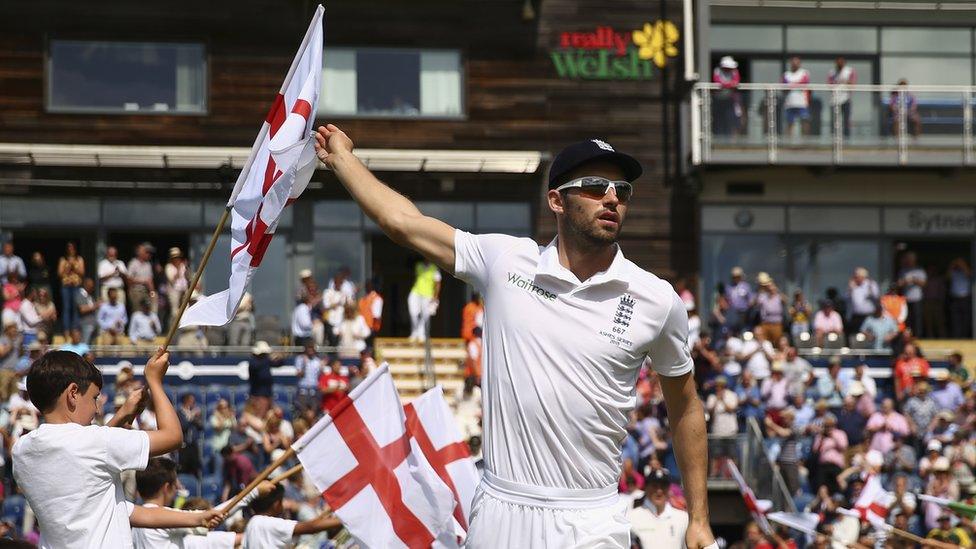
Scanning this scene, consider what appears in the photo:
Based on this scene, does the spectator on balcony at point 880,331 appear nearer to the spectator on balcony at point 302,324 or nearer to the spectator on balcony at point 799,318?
the spectator on balcony at point 799,318

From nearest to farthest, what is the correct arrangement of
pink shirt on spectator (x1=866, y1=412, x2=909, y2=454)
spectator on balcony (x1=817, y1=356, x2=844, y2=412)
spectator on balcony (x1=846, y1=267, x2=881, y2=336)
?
pink shirt on spectator (x1=866, y1=412, x2=909, y2=454) < spectator on balcony (x1=817, y1=356, x2=844, y2=412) < spectator on balcony (x1=846, y1=267, x2=881, y2=336)

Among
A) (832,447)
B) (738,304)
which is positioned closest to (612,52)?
(738,304)

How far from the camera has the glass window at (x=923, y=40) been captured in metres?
33.3

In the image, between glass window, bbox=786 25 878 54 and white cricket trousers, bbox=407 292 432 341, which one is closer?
white cricket trousers, bbox=407 292 432 341

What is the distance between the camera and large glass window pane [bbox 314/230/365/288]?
3100 centimetres

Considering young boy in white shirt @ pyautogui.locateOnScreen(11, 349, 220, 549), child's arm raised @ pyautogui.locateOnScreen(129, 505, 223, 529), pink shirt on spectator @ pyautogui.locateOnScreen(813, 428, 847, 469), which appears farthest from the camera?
pink shirt on spectator @ pyautogui.locateOnScreen(813, 428, 847, 469)

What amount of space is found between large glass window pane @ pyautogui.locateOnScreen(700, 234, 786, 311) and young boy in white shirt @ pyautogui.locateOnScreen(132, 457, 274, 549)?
2238cm

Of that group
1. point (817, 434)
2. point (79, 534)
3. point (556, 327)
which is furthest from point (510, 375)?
point (817, 434)

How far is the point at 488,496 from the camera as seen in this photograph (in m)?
5.76

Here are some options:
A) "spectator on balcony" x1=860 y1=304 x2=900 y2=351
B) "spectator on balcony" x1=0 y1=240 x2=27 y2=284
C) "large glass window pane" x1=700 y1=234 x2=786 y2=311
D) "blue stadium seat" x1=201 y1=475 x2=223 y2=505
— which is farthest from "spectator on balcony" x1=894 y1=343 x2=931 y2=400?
"spectator on balcony" x1=0 y1=240 x2=27 y2=284

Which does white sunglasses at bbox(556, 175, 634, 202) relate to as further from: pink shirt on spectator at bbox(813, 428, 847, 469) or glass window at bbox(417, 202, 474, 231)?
glass window at bbox(417, 202, 474, 231)

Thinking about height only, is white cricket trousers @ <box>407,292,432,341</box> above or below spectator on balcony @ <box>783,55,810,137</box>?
below

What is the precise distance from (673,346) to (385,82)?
85.1ft

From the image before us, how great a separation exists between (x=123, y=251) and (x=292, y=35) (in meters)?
5.21
